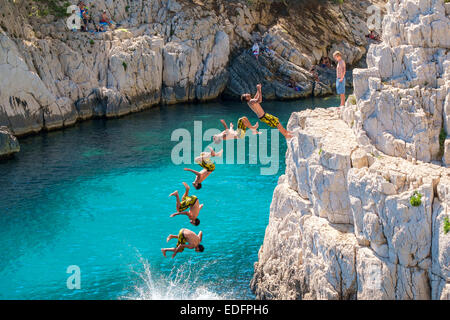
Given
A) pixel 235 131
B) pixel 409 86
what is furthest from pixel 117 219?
pixel 409 86

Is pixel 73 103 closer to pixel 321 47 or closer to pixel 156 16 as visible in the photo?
pixel 156 16

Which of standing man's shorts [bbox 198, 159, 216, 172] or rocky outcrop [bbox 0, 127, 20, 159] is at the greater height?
standing man's shorts [bbox 198, 159, 216, 172]

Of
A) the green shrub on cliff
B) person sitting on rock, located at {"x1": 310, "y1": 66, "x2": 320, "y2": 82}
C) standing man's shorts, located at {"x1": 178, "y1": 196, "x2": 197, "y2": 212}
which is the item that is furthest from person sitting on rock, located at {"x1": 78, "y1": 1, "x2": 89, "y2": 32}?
the green shrub on cliff

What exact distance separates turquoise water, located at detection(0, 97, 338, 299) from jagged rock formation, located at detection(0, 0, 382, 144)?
3216mm

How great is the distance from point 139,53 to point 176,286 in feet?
106

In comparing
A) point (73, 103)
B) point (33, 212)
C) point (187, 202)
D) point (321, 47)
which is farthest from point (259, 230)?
point (321, 47)

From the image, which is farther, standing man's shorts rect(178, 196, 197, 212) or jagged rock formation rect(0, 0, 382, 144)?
jagged rock formation rect(0, 0, 382, 144)

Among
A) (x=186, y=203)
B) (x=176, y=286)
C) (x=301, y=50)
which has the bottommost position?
(x=176, y=286)

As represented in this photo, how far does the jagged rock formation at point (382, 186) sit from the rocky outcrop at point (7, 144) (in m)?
24.1

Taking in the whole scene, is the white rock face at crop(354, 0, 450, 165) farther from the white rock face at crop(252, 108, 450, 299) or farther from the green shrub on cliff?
the green shrub on cliff

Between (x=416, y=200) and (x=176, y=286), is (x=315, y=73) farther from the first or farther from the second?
(x=416, y=200)

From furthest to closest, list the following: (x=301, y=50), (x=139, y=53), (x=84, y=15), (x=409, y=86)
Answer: (x=301, y=50) → (x=139, y=53) → (x=84, y=15) → (x=409, y=86)

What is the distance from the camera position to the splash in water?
22.1 meters

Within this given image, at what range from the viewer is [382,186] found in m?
16.0
